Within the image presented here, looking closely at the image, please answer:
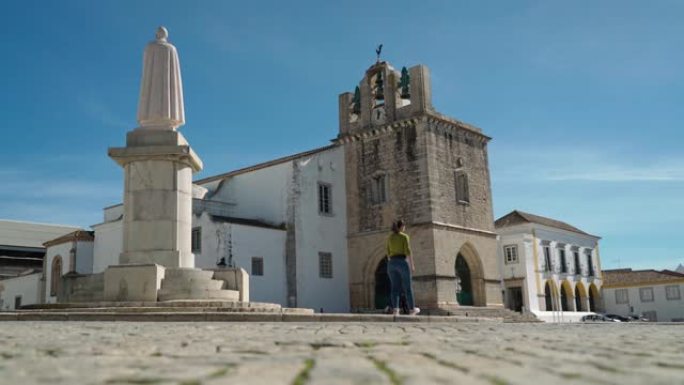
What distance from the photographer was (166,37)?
558 inches

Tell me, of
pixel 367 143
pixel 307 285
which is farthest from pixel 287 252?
pixel 367 143

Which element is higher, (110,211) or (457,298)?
(110,211)

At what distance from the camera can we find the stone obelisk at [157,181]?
41.4 feet

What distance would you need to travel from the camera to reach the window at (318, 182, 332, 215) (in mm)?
29172

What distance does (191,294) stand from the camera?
11.9 meters

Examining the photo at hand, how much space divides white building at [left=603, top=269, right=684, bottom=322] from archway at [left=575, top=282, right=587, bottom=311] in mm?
3283

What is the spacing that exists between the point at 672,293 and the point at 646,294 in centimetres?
166

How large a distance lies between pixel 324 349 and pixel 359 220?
85.1 feet

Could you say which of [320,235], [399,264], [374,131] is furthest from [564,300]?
[399,264]

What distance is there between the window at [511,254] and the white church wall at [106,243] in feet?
76.4

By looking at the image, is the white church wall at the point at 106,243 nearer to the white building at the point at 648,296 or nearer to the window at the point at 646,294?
the white building at the point at 648,296

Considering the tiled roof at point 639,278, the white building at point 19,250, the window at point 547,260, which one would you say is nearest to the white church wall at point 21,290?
the white building at point 19,250

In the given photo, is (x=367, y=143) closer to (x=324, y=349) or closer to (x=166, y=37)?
(x=166, y=37)

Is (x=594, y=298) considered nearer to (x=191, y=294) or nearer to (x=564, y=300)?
(x=564, y=300)
